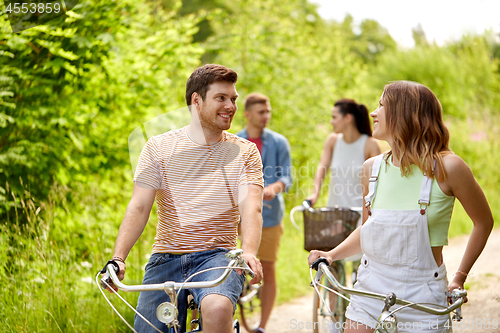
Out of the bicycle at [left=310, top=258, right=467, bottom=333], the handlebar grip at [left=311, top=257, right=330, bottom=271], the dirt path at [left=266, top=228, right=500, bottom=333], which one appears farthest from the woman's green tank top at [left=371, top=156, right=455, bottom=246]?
the dirt path at [left=266, top=228, right=500, bottom=333]

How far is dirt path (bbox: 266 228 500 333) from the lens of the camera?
14.5ft

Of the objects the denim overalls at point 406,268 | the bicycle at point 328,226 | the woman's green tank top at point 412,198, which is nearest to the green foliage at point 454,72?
the bicycle at point 328,226

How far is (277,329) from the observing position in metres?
5.02

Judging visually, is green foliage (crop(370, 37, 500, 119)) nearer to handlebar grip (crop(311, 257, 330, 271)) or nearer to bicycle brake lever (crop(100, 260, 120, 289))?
handlebar grip (crop(311, 257, 330, 271))

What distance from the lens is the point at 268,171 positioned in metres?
4.85

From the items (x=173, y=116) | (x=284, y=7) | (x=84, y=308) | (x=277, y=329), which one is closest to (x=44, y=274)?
(x=84, y=308)

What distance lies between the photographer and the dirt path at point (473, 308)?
4.42m

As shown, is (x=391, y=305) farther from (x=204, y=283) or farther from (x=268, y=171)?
(x=268, y=171)

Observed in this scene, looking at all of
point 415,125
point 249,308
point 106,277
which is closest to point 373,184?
point 415,125

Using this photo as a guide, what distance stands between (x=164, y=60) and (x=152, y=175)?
3275mm

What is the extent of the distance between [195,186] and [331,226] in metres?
1.67

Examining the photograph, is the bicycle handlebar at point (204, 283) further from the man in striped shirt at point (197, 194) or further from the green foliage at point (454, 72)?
the green foliage at point (454, 72)

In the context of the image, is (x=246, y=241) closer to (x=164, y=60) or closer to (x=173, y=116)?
(x=173, y=116)

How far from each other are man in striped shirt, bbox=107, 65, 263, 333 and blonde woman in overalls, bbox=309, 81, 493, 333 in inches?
25.1
